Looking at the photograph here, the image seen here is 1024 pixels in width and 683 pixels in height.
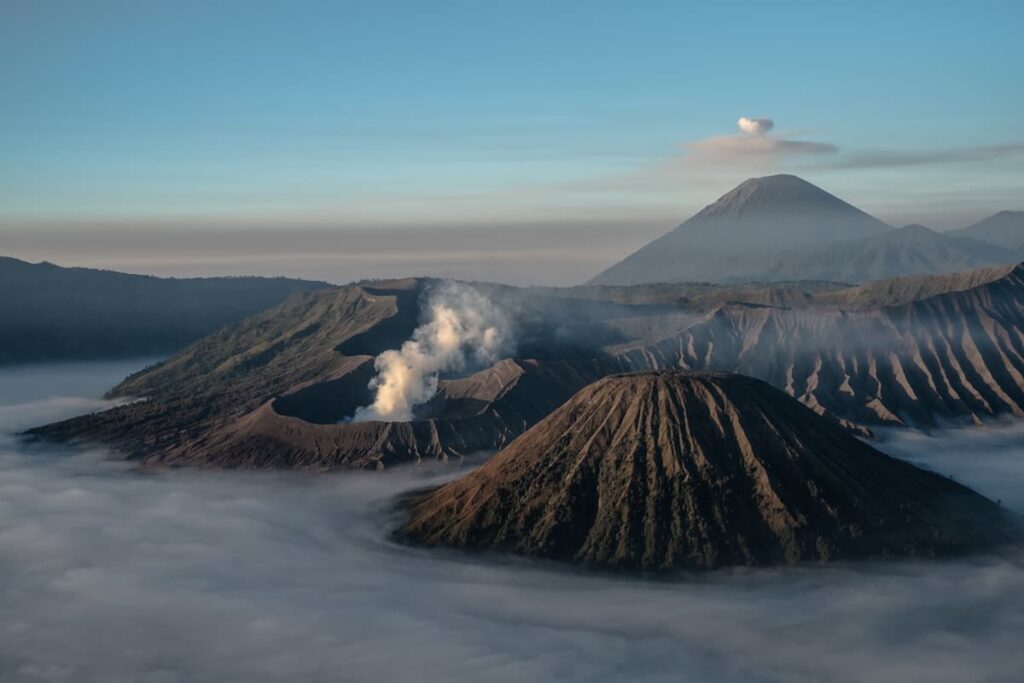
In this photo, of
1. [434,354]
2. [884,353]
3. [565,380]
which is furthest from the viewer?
[884,353]

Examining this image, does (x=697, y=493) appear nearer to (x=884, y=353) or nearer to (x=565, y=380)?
(x=565, y=380)

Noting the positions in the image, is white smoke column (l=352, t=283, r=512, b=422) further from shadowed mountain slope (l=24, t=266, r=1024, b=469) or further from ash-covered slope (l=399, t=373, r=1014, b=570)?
ash-covered slope (l=399, t=373, r=1014, b=570)

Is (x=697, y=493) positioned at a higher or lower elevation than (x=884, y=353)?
lower

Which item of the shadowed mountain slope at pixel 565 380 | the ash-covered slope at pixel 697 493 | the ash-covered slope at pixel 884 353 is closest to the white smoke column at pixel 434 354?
the shadowed mountain slope at pixel 565 380

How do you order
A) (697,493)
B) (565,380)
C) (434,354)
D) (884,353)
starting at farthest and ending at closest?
(884,353), (434,354), (565,380), (697,493)

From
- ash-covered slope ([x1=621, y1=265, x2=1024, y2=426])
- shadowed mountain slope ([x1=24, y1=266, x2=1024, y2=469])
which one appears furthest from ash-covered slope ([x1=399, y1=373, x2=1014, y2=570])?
ash-covered slope ([x1=621, y1=265, x2=1024, y2=426])

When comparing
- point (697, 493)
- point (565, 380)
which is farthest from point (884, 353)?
point (697, 493)
